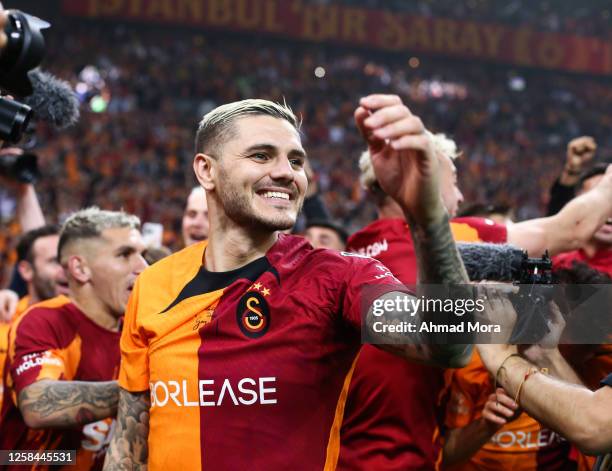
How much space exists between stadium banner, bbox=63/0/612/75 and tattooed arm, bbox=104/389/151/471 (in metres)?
23.2

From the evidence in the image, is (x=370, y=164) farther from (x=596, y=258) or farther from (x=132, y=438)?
(x=132, y=438)

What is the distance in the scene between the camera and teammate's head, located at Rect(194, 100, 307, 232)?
2.43 metres

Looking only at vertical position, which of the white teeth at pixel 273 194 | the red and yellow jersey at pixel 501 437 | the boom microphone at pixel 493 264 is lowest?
the red and yellow jersey at pixel 501 437

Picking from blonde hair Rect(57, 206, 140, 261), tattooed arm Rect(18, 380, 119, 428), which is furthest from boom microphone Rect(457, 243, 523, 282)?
blonde hair Rect(57, 206, 140, 261)

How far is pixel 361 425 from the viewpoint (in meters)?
3.14

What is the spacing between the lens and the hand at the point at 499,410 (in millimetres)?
2783

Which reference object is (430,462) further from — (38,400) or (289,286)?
(38,400)

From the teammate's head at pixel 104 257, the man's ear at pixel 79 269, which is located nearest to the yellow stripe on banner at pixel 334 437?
the teammate's head at pixel 104 257

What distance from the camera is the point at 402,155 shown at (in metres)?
1.77

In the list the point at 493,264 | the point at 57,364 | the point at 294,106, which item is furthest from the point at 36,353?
the point at 294,106

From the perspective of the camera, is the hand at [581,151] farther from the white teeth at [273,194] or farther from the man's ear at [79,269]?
the man's ear at [79,269]

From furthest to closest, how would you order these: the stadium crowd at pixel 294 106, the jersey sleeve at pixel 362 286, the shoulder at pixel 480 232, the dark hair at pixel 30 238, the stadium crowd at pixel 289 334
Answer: the stadium crowd at pixel 294 106 < the dark hair at pixel 30 238 < the shoulder at pixel 480 232 < the stadium crowd at pixel 289 334 < the jersey sleeve at pixel 362 286

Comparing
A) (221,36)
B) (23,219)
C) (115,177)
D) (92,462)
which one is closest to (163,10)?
(221,36)

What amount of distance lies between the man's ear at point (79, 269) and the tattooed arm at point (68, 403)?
0.70m
